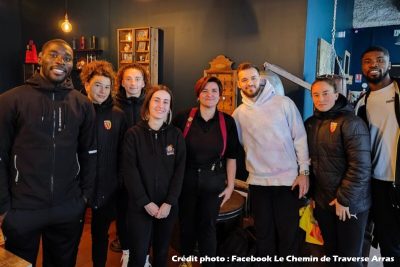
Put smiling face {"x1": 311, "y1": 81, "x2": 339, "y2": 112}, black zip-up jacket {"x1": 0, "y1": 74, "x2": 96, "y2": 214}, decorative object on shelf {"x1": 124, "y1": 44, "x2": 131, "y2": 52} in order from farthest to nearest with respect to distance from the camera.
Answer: decorative object on shelf {"x1": 124, "y1": 44, "x2": 131, "y2": 52} → smiling face {"x1": 311, "y1": 81, "x2": 339, "y2": 112} → black zip-up jacket {"x1": 0, "y1": 74, "x2": 96, "y2": 214}

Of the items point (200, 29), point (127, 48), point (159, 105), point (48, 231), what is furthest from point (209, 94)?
point (127, 48)

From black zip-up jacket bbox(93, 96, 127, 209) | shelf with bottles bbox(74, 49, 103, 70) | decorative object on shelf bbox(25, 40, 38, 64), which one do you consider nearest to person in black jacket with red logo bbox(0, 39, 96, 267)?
black zip-up jacket bbox(93, 96, 127, 209)

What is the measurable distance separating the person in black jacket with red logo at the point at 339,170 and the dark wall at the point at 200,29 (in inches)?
59.8

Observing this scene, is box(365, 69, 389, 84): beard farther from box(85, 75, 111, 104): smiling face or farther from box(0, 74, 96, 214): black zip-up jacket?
box(0, 74, 96, 214): black zip-up jacket

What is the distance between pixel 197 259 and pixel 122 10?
372cm

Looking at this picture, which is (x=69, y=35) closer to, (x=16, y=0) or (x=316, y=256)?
(x=16, y=0)

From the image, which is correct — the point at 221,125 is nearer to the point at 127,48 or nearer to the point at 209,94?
the point at 209,94

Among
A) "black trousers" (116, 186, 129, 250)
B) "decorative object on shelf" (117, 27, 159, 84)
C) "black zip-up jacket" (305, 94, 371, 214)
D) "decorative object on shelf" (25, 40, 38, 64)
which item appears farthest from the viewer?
"decorative object on shelf" (25, 40, 38, 64)

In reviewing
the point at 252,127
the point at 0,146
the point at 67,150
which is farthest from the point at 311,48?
the point at 0,146

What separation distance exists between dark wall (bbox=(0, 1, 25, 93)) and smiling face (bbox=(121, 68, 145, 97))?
14.3ft

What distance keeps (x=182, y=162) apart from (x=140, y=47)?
2848 mm

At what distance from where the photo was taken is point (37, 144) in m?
1.55

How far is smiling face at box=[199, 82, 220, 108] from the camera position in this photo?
1966mm

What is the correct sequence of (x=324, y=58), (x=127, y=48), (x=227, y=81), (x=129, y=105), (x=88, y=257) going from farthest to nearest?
(x=127, y=48), (x=324, y=58), (x=227, y=81), (x=88, y=257), (x=129, y=105)
